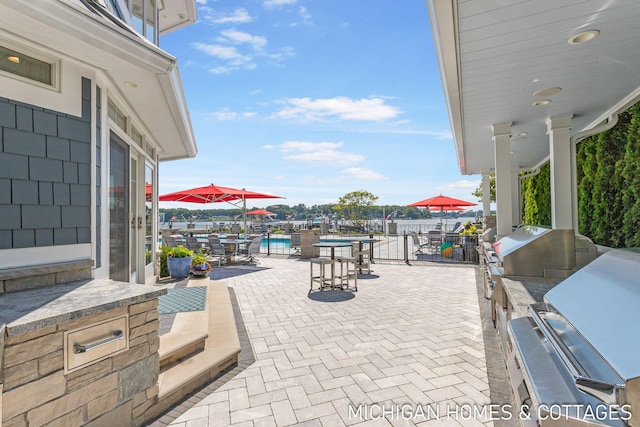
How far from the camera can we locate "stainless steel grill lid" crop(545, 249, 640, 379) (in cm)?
105

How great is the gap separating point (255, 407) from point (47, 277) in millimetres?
1904

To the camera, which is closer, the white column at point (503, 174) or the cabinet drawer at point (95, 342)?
the cabinet drawer at point (95, 342)

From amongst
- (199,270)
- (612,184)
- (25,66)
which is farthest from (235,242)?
(612,184)

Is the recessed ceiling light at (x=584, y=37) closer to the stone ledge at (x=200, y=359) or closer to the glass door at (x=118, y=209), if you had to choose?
the stone ledge at (x=200, y=359)

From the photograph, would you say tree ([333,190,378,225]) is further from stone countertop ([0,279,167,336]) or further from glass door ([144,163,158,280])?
stone countertop ([0,279,167,336])

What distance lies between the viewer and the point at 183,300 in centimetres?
464

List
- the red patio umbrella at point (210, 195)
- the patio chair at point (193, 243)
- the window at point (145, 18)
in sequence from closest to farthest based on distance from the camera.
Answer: the window at point (145, 18), the patio chair at point (193, 243), the red patio umbrella at point (210, 195)

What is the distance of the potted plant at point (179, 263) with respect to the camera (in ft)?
22.3

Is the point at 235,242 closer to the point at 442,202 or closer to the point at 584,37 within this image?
the point at 584,37

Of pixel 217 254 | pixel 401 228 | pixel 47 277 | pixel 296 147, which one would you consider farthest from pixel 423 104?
pixel 401 228

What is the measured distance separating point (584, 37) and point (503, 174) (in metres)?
3.10

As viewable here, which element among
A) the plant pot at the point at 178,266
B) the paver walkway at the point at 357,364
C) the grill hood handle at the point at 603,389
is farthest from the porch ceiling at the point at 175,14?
the grill hood handle at the point at 603,389

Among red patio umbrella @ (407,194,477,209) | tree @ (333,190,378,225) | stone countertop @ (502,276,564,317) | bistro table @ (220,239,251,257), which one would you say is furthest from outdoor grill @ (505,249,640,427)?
tree @ (333,190,378,225)

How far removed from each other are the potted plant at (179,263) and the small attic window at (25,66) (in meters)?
4.71
